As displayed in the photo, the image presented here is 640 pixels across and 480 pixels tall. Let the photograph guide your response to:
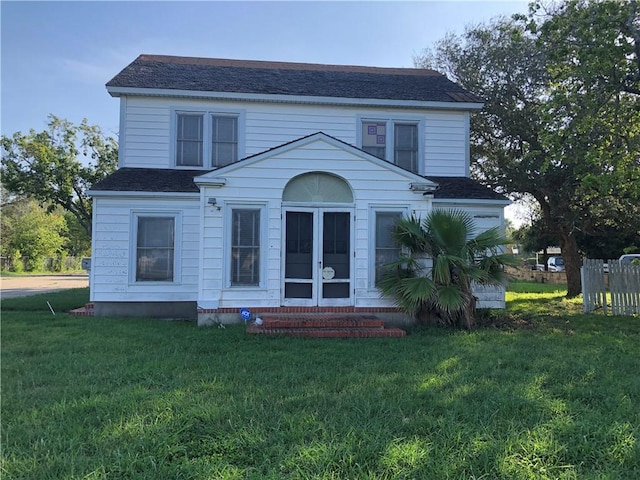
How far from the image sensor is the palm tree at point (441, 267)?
820cm

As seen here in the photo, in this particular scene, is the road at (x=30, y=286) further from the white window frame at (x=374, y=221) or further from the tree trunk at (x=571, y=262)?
the tree trunk at (x=571, y=262)

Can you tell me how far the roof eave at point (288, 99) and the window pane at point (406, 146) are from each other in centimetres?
60

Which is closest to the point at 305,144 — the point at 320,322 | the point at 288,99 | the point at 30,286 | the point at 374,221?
the point at 374,221

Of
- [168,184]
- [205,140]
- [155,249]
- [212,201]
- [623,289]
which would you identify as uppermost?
[205,140]

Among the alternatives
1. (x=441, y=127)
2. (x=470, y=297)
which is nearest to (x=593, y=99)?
(x=441, y=127)

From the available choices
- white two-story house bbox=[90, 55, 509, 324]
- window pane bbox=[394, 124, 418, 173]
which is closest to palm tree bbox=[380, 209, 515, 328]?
white two-story house bbox=[90, 55, 509, 324]

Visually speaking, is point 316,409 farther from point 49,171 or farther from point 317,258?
point 49,171

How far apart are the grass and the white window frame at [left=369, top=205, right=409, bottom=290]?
1.90 m

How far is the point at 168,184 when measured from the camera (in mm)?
10188

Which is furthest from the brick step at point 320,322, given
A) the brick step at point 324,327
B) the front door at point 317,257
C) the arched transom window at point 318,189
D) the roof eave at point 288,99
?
the roof eave at point 288,99

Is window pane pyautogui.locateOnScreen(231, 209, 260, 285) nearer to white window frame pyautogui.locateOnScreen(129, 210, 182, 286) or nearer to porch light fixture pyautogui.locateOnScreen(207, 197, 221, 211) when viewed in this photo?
porch light fixture pyautogui.locateOnScreen(207, 197, 221, 211)

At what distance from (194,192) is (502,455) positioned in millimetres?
8465

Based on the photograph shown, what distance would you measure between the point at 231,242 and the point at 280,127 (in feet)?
13.4

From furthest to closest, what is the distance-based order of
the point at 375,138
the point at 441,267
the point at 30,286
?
the point at 30,286, the point at 375,138, the point at 441,267
